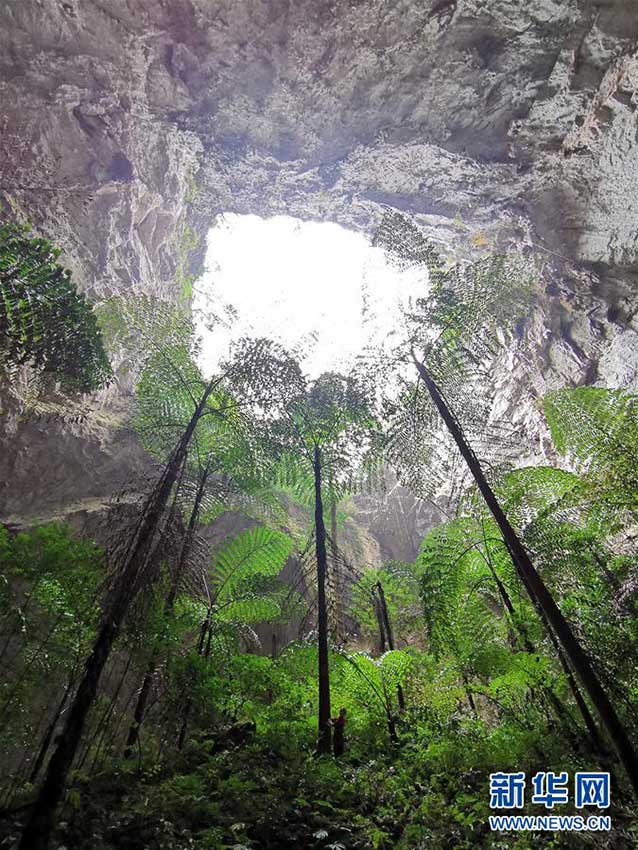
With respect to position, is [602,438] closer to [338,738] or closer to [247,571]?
[338,738]

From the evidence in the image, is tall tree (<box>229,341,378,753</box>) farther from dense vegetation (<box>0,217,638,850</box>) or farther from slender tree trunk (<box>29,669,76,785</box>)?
slender tree trunk (<box>29,669,76,785</box>)

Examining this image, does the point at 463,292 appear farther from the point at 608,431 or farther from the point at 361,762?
the point at 361,762

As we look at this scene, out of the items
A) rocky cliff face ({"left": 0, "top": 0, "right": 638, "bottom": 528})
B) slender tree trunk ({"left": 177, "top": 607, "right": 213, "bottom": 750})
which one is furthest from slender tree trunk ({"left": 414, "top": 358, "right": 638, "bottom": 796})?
rocky cliff face ({"left": 0, "top": 0, "right": 638, "bottom": 528})

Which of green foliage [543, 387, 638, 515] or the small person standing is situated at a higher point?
green foliage [543, 387, 638, 515]

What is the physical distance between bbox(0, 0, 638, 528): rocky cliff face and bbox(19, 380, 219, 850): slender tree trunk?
5610mm

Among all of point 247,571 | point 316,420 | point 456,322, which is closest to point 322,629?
point 247,571

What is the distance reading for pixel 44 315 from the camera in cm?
387

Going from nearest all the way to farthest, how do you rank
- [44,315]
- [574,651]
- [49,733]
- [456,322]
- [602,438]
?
1. [574,651]
2. [44,315]
3. [49,733]
4. [602,438]
5. [456,322]

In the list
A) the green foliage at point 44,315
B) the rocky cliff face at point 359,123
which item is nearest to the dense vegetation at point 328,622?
the green foliage at point 44,315

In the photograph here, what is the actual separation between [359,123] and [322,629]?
1010 centimetres

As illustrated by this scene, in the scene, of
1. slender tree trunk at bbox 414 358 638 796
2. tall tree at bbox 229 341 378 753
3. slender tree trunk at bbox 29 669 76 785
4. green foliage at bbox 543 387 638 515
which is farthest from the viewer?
tall tree at bbox 229 341 378 753

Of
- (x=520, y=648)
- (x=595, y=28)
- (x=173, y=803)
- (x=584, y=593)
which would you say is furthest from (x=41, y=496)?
(x=595, y=28)

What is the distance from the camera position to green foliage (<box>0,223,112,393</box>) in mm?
3709

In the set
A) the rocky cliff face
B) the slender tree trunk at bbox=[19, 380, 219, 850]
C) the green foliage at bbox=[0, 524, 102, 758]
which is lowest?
the slender tree trunk at bbox=[19, 380, 219, 850]
